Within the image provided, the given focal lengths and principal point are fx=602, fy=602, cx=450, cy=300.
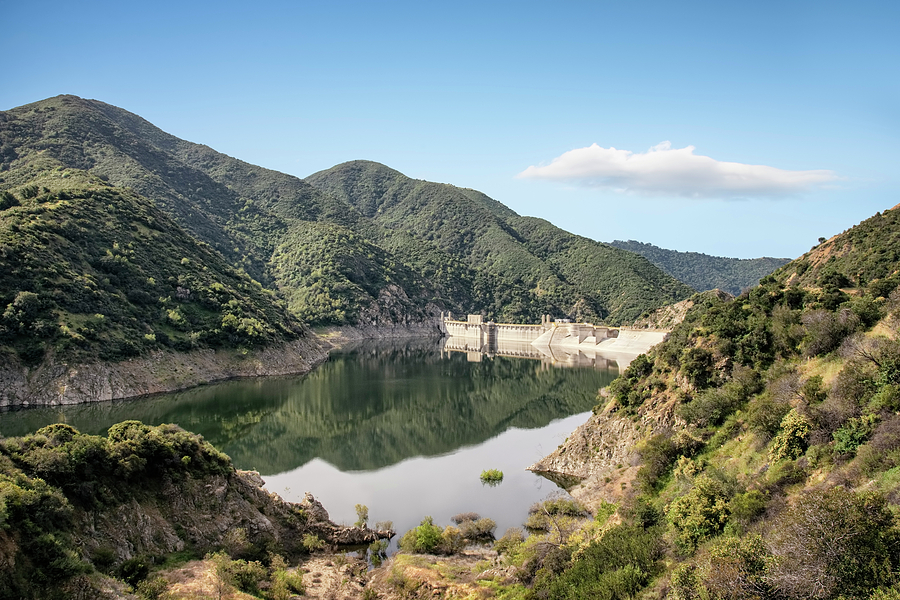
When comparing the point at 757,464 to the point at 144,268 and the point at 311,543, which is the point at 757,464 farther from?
the point at 144,268

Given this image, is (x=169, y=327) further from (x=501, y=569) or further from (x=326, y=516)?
(x=501, y=569)

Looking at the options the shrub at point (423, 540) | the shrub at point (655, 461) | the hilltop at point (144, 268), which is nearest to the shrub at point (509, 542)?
the shrub at point (423, 540)

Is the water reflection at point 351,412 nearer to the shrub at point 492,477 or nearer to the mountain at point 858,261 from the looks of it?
the shrub at point 492,477

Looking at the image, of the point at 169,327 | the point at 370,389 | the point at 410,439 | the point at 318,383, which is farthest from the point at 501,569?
the point at 169,327

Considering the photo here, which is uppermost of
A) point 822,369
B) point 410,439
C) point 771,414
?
point 822,369

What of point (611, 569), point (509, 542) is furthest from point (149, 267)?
point (611, 569)

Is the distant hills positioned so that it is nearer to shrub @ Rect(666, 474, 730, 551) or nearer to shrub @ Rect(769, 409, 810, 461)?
shrub @ Rect(666, 474, 730, 551)
